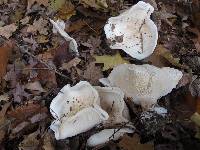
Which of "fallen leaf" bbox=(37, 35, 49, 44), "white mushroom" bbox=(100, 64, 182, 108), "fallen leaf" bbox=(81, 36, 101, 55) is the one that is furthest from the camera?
"fallen leaf" bbox=(37, 35, 49, 44)

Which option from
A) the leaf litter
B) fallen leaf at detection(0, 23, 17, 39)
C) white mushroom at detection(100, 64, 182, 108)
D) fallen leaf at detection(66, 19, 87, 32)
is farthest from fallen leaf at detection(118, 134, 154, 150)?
fallen leaf at detection(0, 23, 17, 39)

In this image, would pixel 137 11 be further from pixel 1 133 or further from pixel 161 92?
pixel 1 133

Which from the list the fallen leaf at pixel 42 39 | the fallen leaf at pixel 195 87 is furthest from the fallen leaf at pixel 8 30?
the fallen leaf at pixel 195 87

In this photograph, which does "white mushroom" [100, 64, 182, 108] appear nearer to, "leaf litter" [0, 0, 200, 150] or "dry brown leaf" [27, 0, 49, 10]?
"leaf litter" [0, 0, 200, 150]

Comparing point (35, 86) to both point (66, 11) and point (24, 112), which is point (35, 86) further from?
point (66, 11)

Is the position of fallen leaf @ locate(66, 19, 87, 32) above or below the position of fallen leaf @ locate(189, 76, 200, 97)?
above

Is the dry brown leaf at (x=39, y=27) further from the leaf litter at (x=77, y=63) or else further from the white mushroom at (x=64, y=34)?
the white mushroom at (x=64, y=34)
